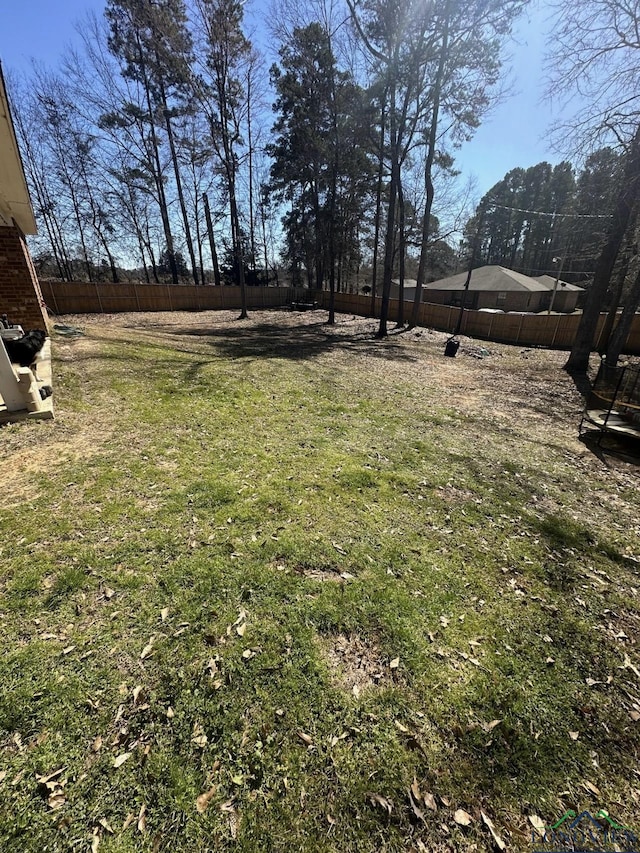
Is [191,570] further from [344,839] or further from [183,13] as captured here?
[183,13]

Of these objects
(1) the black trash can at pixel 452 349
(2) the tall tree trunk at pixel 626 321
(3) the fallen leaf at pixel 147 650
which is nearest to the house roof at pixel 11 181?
(3) the fallen leaf at pixel 147 650

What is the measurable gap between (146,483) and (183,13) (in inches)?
1084

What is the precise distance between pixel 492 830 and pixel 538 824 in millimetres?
256

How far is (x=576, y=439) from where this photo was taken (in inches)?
253

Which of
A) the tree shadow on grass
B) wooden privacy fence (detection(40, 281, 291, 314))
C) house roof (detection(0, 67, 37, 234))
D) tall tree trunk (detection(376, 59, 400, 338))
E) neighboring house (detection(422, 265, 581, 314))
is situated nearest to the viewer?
house roof (detection(0, 67, 37, 234))

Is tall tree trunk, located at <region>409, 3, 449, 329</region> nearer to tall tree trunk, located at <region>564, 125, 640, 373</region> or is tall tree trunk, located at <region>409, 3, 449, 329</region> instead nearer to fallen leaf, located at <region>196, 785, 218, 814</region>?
tall tree trunk, located at <region>564, 125, 640, 373</region>

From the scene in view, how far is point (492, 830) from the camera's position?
5.37 feet

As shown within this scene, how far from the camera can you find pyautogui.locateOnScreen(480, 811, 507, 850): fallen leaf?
1.59 m

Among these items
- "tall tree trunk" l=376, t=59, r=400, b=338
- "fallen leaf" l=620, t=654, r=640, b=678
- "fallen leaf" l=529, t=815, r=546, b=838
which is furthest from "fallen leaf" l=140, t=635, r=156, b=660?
"tall tree trunk" l=376, t=59, r=400, b=338

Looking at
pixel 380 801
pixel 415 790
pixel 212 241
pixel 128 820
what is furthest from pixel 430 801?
pixel 212 241

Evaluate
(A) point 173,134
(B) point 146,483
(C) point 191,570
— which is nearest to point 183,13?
(A) point 173,134

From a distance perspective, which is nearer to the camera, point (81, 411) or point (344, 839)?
point (344, 839)

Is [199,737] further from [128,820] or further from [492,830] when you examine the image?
[492,830]

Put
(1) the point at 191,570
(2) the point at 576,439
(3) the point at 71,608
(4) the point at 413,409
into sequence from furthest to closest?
1. (4) the point at 413,409
2. (2) the point at 576,439
3. (1) the point at 191,570
4. (3) the point at 71,608
